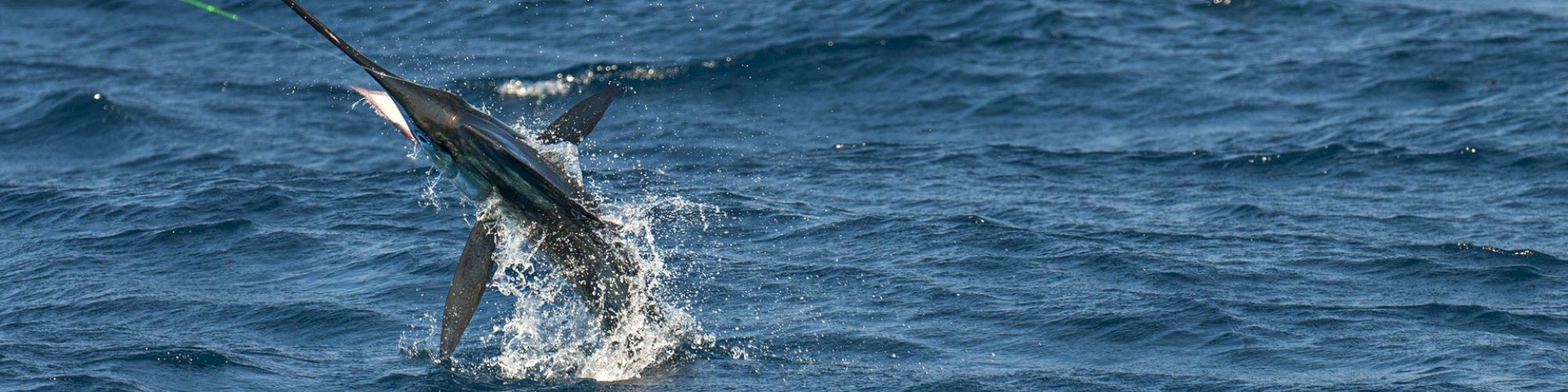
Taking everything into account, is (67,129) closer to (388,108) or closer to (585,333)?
(585,333)

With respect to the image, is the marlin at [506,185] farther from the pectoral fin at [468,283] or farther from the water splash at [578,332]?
the water splash at [578,332]

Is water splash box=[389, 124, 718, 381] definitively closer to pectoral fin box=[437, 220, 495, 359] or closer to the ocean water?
the ocean water

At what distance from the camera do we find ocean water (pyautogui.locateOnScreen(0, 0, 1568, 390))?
9609 millimetres

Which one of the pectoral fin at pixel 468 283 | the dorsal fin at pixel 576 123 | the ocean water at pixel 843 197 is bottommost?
the ocean water at pixel 843 197

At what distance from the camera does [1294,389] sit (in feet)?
29.2

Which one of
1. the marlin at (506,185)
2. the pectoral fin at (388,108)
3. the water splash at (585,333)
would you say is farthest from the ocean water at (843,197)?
the pectoral fin at (388,108)

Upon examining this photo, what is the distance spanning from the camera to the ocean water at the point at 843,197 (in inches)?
378

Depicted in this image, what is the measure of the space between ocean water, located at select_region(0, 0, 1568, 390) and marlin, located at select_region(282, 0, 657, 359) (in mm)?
226

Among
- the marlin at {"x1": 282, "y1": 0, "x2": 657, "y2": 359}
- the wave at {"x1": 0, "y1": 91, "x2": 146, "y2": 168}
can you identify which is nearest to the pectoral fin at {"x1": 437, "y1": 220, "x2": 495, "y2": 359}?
the marlin at {"x1": 282, "y1": 0, "x2": 657, "y2": 359}

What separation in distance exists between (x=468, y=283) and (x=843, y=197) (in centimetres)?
531

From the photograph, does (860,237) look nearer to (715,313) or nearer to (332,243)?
(715,313)

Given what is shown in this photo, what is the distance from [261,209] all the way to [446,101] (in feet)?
20.8

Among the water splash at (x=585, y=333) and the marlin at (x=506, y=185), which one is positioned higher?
the marlin at (x=506, y=185)

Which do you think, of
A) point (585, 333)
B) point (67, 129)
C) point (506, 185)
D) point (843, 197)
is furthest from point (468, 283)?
point (67, 129)
